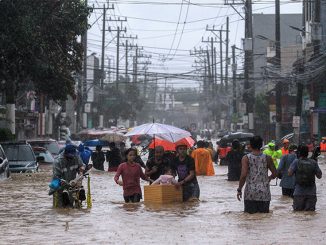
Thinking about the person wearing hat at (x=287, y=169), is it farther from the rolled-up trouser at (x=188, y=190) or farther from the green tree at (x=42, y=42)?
the green tree at (x=42, y=42)

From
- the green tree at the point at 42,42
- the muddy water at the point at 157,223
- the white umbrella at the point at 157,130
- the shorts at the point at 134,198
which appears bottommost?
the muddy water at the point at 157,223

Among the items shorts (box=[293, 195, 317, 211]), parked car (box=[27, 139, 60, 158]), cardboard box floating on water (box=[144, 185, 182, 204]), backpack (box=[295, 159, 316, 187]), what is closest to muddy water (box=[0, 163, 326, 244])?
shorts (box=[293, 195, 317, 211])

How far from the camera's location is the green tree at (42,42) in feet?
109

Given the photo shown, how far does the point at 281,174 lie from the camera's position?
73.5 ft

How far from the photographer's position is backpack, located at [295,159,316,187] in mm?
18469

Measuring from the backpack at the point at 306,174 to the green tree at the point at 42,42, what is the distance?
16734 mm

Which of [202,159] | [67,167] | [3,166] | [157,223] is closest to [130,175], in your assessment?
[67,167]

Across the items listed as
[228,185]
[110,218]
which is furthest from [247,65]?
[110,218]

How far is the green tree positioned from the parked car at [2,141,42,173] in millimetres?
3292

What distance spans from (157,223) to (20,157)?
1873 cm

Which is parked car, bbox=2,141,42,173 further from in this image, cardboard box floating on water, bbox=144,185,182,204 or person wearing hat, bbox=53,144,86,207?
person wearing hat, bbox=53,144,86,207

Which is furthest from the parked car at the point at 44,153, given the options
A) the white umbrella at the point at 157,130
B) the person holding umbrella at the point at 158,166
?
the person holding umbrella at the point at 158,166

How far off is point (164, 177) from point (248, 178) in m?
4.51

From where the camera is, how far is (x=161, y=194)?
21.4 meters
